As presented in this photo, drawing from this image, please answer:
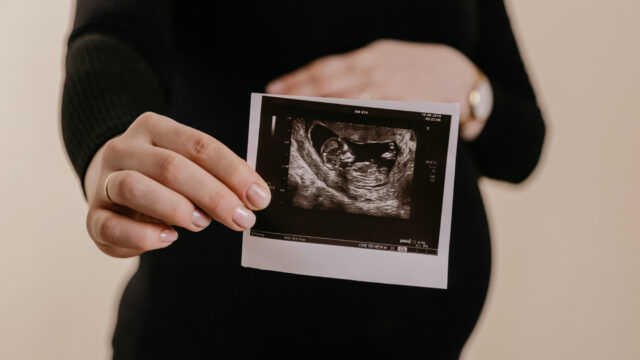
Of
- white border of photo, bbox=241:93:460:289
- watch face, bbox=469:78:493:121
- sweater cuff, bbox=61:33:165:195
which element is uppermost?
watch face, bbox=469:78:493:121

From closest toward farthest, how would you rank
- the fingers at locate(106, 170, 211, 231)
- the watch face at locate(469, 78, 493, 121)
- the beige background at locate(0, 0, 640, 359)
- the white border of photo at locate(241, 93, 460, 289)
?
the fingers at locate(106, 170, 211, 231)
the white border of photo at locate(241, 93, 460, 289)
the watch face at locate(469, 78, 493, 121)
the beige background at locate(0, 0, 640, 359)

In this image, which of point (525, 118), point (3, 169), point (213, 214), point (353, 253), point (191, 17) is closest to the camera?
point (213, 214)

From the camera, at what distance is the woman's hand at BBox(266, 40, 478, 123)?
60 centimetres

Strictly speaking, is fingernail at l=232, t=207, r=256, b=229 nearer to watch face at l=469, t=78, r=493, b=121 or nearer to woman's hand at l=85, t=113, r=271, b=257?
woman's hand at l=85, t=113, r=271, b=257

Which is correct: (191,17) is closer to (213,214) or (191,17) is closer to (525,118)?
(213,214)

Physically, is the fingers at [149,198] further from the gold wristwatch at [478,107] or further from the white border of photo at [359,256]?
the gold wristwatch at [478,107]

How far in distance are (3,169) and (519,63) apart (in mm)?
1239

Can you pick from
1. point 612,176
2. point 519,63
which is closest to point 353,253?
point 519,63

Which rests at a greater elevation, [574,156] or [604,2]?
[604,2]

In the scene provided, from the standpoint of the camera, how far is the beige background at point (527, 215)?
1162 millimetres

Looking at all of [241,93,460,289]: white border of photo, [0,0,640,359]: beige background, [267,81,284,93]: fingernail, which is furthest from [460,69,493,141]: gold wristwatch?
[0,0,640,359]: beige background

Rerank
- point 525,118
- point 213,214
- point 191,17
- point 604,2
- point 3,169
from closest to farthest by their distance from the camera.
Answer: point 213,214
point 191,17
point 525,118
point 3,169
point 604,2

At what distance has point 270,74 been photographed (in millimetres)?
648

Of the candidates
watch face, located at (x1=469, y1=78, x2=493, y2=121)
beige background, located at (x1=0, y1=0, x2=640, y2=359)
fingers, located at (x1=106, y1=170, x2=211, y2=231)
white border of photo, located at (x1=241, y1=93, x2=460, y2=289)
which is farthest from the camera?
beige background, located at (x1=0, y1=0, x2=640, y2=359)
